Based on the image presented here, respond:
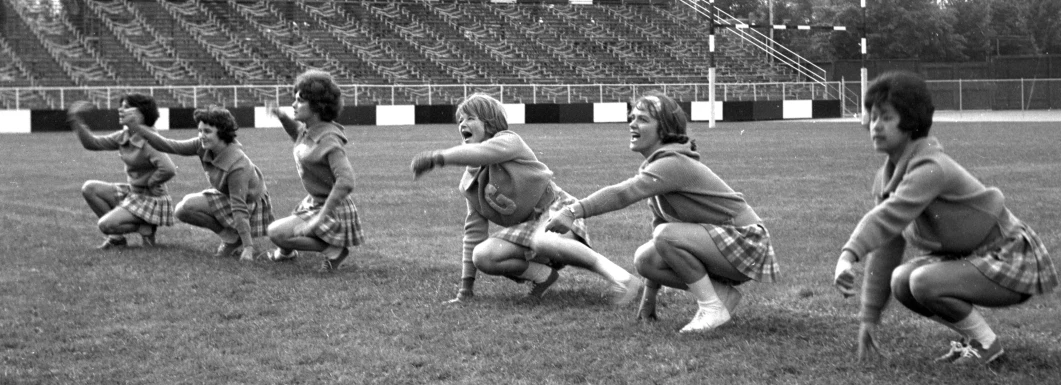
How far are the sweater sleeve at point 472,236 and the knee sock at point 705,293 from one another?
5.33 ft

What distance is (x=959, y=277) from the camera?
489cm

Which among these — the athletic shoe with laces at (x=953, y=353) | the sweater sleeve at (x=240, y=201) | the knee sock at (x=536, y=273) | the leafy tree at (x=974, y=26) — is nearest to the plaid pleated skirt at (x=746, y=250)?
the athletic shoe with laces at (x=953, y=353)

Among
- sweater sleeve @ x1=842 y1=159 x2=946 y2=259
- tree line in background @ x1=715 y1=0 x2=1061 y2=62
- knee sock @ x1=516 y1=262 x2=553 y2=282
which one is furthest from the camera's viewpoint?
tree line in background @ x1=715 y1=0 x2=1061 y2=62

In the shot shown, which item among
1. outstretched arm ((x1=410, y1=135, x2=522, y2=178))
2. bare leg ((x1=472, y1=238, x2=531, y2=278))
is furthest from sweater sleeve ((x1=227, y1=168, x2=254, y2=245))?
outstretched arm ((x1=410, y1=135, x2=522, y2=178))

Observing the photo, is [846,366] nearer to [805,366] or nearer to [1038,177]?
[805,366]

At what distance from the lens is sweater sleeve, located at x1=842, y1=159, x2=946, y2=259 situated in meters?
4.76

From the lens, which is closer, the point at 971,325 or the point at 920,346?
the point at 971,325

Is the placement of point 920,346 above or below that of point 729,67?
below

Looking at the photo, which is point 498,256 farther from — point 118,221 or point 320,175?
point 118,221

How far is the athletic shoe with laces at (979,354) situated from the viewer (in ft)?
16.4

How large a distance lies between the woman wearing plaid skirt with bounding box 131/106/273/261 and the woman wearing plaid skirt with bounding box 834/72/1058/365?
208 inches

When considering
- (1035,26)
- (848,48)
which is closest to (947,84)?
(848,48)

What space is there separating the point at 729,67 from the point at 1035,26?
1382 inches

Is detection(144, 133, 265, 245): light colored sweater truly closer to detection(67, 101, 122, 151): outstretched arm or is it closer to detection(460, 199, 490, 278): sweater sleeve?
detection(67, 101, 122, 151): outstretched arm
